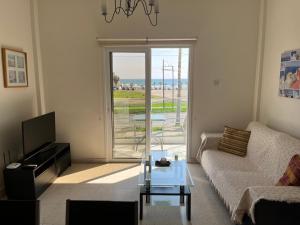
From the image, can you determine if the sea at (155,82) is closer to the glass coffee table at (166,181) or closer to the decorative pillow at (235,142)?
the decorative pillow at (235,142)

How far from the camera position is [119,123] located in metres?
4.33

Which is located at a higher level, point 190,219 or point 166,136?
point 166,136

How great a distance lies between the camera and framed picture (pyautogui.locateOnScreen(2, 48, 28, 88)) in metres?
3.13

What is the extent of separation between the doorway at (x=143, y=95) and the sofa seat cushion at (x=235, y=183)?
5.37 feet

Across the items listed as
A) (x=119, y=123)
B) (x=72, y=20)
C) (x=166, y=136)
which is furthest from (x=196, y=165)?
(x=72, y=20)

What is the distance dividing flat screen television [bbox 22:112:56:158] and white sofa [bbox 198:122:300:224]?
2.42 meters

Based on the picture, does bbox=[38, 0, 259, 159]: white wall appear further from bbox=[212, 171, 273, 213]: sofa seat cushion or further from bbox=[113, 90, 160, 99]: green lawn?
bbox=[212, 171, 273, 213]: sofa seat cushion

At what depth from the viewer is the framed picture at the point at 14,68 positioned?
313 cm

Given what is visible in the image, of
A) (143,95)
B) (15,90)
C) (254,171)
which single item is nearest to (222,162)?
(254,171)

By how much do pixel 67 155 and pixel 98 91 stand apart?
1.21m

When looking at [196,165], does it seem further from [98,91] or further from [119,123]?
[98,91]

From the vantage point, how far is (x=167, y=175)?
9.41 ft

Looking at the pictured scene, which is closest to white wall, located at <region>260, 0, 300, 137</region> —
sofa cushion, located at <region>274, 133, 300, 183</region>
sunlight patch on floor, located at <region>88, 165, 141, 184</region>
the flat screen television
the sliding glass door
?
sofa cushion, located at <region>274, 133, 300, 183</region>

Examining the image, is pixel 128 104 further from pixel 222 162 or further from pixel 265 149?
pixel 265 149
